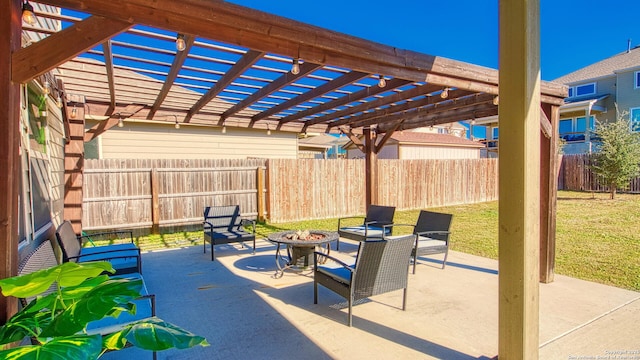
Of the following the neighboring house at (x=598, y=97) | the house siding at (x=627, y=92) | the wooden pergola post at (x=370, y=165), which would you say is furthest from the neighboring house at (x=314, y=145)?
the house siding at (x=627, y=92)

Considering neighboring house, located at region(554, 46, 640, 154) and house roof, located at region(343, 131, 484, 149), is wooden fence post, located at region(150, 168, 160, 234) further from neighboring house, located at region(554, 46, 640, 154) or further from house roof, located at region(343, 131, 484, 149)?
neighboring house, located at region(554, 46, 640, 154)

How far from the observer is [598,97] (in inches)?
768

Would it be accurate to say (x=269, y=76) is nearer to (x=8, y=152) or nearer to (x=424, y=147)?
(x=8, y=152)

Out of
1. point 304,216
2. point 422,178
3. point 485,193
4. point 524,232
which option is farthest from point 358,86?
point 485,193

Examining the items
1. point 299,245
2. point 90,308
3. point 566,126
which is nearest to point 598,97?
point 566,126

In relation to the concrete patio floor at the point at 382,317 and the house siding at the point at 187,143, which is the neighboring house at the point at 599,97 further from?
the concrete patio floor at the point at 382,317

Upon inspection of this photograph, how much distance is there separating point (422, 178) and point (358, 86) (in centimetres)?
787

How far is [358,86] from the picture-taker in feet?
17.9

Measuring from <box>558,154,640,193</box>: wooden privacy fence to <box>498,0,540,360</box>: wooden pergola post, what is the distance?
17297 mm

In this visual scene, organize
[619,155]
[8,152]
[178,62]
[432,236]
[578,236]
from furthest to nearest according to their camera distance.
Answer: [619,155]
[578,236]
[432,236]
[178,62]
[8,152]

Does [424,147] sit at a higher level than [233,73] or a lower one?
higher

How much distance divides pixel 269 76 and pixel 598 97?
74.4ft

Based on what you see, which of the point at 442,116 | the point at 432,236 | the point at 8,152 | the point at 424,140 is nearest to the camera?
the point at 8,152

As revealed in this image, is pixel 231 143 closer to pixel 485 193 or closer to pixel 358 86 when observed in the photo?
pixel 358 86
